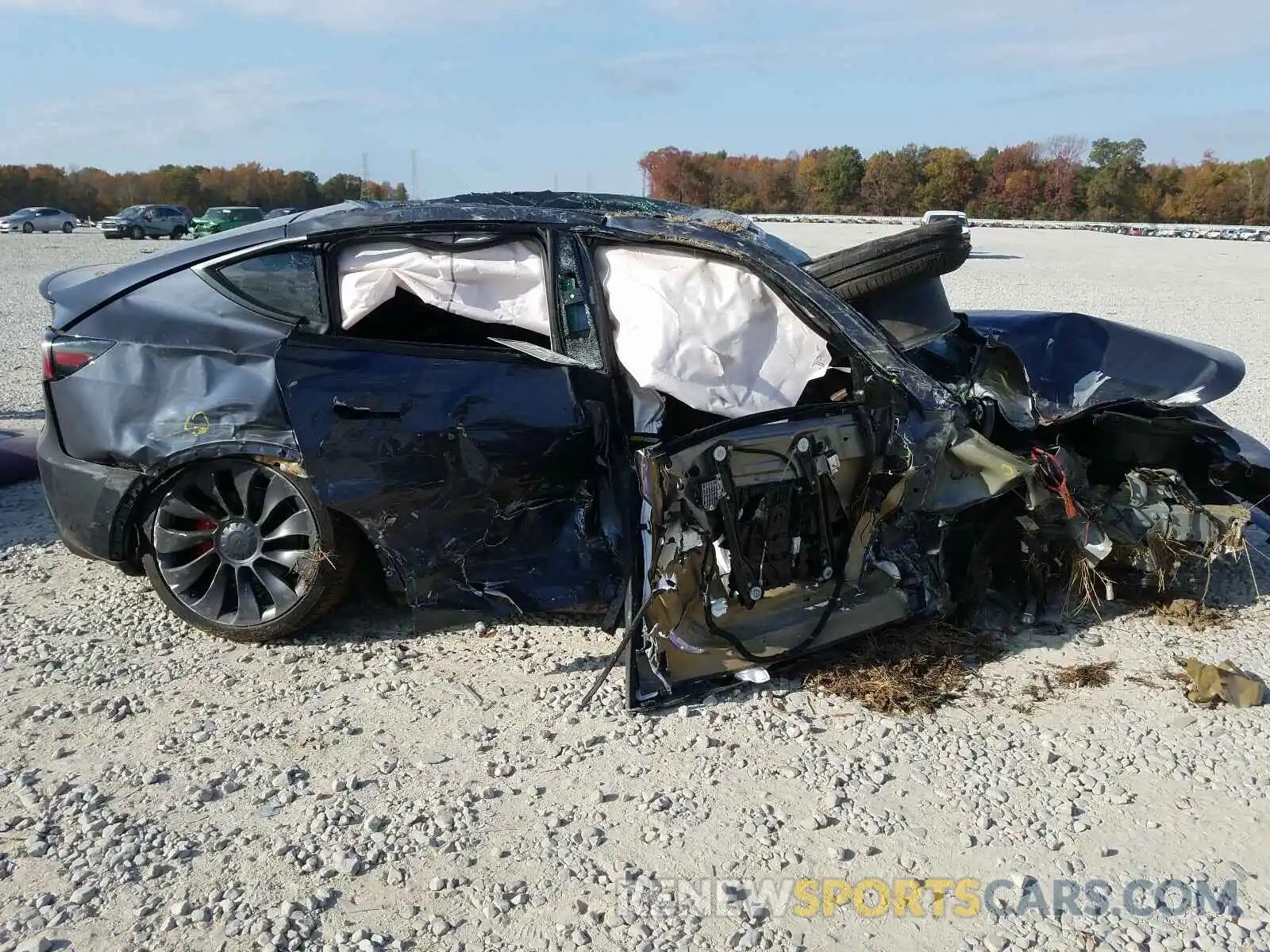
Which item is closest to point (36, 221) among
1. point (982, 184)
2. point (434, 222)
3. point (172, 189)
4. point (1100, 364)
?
point (172, 189)

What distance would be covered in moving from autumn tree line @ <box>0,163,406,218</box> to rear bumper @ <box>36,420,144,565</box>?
53446 millimetres

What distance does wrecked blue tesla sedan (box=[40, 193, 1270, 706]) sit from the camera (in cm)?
350

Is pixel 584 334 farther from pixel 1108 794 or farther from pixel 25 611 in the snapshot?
pixel 25 611

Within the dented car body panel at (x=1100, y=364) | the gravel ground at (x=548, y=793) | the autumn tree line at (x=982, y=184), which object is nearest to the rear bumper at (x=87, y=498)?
the gravel ground at (x=548, y=793)

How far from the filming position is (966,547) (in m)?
3.89

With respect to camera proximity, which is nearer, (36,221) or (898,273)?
(898,273)

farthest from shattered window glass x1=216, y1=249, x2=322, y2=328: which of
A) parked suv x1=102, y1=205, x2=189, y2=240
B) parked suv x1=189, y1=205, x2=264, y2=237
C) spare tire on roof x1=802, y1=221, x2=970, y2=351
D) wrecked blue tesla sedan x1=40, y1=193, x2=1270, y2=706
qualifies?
Answer: parked suv x1=102, y1=205, x2=189, y2=240

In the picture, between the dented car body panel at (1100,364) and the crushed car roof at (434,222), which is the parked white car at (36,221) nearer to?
the crushed car roof at (434,222)

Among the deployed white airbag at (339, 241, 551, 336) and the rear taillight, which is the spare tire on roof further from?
the rear taillight

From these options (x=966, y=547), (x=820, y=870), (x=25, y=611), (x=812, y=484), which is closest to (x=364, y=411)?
(x=812, y=484)

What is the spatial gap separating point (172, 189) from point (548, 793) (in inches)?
2886

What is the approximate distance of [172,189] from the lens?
66.2 meters

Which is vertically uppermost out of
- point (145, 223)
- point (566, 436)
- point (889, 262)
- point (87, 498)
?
point (145, 223)

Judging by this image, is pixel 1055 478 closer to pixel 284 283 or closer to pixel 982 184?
pixel 284 283
